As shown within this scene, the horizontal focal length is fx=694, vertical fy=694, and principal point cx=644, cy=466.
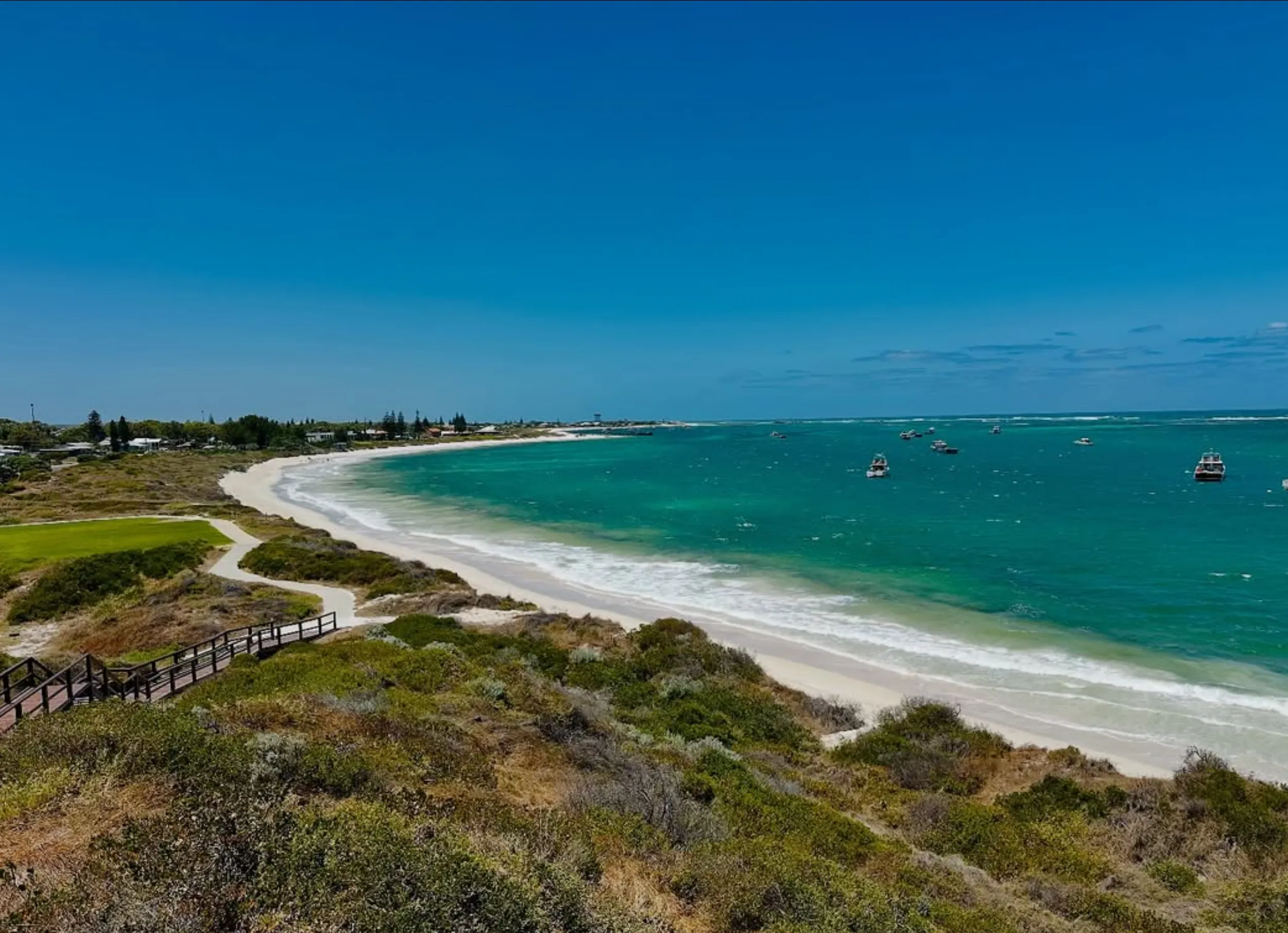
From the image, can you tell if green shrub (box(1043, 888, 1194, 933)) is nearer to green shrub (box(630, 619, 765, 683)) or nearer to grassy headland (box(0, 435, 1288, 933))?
grassy headland (box(0, 435, 1288, 933))

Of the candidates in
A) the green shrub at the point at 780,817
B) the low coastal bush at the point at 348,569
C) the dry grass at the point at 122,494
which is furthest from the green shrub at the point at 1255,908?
the dry grass at the point at 122,494

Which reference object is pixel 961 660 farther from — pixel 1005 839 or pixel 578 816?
pixel 578 816

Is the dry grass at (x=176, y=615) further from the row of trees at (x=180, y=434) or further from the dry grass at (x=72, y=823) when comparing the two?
the row of trees at (x=180, y=434)

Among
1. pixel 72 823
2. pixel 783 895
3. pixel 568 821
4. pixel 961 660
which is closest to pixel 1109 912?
pixel 783 895

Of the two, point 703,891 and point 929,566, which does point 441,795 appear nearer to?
point 703,891

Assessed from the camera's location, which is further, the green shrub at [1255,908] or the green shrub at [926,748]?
Result: the green shrub at [926,748]

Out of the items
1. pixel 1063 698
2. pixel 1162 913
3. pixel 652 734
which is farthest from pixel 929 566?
pixel 1162 913
